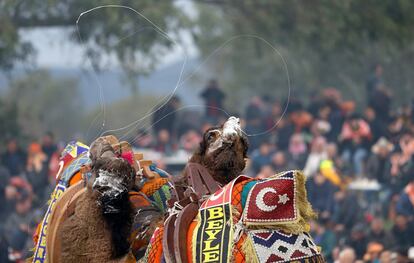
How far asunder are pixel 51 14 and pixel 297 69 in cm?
1147

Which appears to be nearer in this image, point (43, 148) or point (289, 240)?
point (289, 240)

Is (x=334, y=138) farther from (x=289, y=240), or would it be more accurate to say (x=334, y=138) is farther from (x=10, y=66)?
(x=289, y=240)

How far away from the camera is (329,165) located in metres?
17.6

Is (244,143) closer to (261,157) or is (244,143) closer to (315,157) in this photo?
(315,157)

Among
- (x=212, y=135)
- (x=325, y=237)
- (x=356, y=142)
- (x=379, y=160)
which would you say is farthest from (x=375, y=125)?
(x=212, y=135)

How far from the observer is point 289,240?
6340 millimetres

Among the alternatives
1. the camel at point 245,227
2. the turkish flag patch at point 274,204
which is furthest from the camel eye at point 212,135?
the turkish flag patch at point 274,204

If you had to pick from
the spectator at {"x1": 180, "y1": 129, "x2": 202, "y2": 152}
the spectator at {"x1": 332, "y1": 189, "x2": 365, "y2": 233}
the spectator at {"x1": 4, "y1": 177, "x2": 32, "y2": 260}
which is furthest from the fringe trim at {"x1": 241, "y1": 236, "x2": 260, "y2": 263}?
the spectator at {"x1": 332, "y1": 189, "x2": 365, "y2": 233}

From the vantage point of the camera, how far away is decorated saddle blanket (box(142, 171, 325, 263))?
6309 millimetres

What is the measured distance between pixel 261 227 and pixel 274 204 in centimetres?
14

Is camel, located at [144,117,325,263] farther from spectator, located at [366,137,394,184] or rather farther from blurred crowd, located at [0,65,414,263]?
spectator, located at [366,137,394,184]

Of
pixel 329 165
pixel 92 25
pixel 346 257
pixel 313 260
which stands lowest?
pixel 329 165

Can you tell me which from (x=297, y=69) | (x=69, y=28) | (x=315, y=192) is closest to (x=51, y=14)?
(x=69, y=28)

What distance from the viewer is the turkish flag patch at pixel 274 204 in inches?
250
